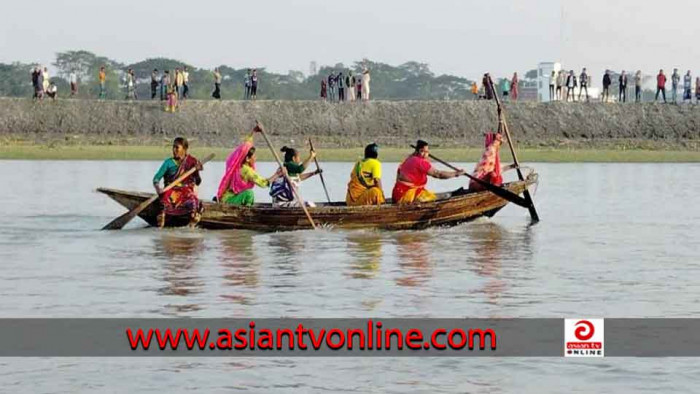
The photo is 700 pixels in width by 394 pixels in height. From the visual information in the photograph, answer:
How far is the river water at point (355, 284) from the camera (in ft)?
40.1

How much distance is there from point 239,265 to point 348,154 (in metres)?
33.7

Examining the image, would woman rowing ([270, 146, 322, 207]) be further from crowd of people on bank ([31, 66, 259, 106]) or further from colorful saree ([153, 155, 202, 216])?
crowd of people on bank ([31, 66, 259, 106])

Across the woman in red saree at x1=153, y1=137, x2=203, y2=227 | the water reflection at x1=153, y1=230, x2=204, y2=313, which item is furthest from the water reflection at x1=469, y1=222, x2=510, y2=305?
the woman in red saree at x1=153, y1=137, x2=203, y2=227

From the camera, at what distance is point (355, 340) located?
1365 centimetres

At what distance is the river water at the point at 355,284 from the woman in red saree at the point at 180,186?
1.30ft

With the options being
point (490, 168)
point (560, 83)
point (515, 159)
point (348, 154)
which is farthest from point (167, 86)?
point (490, 168)

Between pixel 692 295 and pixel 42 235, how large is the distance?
1093 centimetres

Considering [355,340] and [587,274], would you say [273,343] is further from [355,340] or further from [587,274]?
[587,274]

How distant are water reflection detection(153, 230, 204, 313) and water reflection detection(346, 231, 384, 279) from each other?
1.94 m

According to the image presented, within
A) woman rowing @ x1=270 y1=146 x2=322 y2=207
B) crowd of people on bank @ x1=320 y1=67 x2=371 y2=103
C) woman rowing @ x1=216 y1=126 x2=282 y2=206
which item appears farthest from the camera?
crowd of people on bank @ x1=320 y1=67 x2=371 y2=103

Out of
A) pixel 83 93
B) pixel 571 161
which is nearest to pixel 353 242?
pixel 571 161

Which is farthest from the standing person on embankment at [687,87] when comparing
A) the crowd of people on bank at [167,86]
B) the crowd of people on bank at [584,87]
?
the crowd of people on bank at [167,86]

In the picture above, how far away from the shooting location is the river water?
12211 millimetres

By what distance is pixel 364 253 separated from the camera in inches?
834
